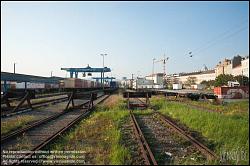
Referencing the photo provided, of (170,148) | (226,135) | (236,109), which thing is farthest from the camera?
(236,109)

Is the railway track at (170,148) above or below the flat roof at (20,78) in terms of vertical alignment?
below

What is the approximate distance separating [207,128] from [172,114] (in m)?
6.42

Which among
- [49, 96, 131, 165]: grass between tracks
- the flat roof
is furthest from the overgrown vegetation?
the flat roof

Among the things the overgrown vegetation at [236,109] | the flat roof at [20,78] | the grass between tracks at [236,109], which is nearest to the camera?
the overgrown vegetation at [236,109]

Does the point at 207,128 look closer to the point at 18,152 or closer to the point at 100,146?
the point at 100,146

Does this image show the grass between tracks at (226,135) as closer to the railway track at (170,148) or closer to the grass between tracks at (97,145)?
the railway track at (170,148)

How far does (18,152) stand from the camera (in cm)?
809

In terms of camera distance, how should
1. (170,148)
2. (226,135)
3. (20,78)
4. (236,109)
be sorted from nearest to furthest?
(170,148) → (226,135) → (236,109) → (20,78)

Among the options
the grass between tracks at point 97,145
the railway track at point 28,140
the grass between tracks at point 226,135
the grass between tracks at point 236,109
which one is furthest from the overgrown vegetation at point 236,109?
the railway track at point 28,140

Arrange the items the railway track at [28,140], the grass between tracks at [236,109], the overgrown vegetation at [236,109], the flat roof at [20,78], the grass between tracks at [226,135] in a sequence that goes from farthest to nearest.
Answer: the flat roof at [20,78]
the grass between tracks at [236,109]
the overgrown vegetation at [236,109]
the railway track at [28,140]
the grass between tracks at [226,135]

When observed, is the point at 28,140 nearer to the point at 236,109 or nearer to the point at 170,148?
the point at 170,148

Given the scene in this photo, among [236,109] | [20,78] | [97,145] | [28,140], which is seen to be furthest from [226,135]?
[20,78]

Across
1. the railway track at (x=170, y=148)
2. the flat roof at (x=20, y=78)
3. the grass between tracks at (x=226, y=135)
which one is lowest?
the railway track at (x=170, y=148)

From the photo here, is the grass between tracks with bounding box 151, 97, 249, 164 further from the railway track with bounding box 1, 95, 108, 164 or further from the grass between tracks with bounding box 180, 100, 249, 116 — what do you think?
the railway track with bounding box 1, 95, 108, 164
